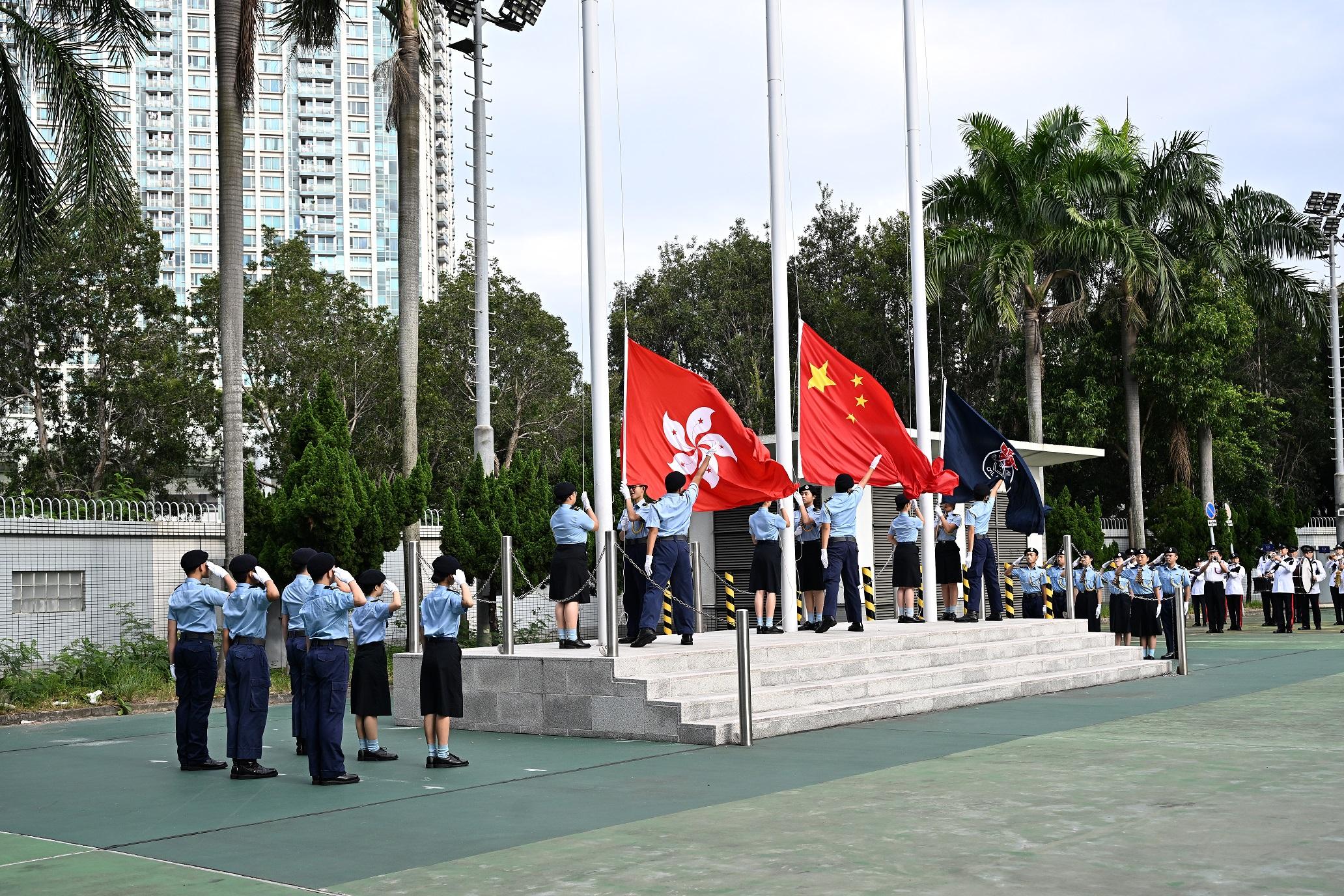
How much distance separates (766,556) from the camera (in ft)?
51.1

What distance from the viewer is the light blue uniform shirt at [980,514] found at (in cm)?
1858

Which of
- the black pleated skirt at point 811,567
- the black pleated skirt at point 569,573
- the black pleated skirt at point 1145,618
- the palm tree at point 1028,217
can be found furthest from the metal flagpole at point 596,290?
the palm tree at point 1028,217

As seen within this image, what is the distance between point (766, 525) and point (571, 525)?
10.6ft

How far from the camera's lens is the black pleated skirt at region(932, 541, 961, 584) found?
61.7 feet

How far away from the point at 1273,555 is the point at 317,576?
77.3 feet

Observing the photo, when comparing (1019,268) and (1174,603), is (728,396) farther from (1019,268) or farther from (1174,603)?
(1174,603)

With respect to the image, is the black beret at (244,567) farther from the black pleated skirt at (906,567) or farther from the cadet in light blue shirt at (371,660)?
the black pleated skirt at (906,567)

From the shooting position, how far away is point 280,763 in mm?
11484

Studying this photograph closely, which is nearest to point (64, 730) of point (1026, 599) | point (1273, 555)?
point (1026, 599)

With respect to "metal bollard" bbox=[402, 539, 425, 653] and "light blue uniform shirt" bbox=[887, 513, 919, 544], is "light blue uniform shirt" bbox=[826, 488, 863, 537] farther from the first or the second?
"metal bollard" bbox=[402, 539, 425, 653]

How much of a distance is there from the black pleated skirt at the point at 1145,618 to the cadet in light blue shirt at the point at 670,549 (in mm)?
8768

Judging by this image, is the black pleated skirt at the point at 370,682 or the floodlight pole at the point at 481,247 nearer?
the black pleated skirt at the point at 370,682

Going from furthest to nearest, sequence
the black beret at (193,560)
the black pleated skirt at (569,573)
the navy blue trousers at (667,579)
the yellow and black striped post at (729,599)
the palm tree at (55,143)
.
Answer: the yellow and black striped post at (729,599) < the palm tree at (55,143) < the navy blue trousers at (667,579) < the black pleated skirt at (569,573) < the black beret at (193,560)

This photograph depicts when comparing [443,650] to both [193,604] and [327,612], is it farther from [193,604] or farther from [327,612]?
[193,604]
